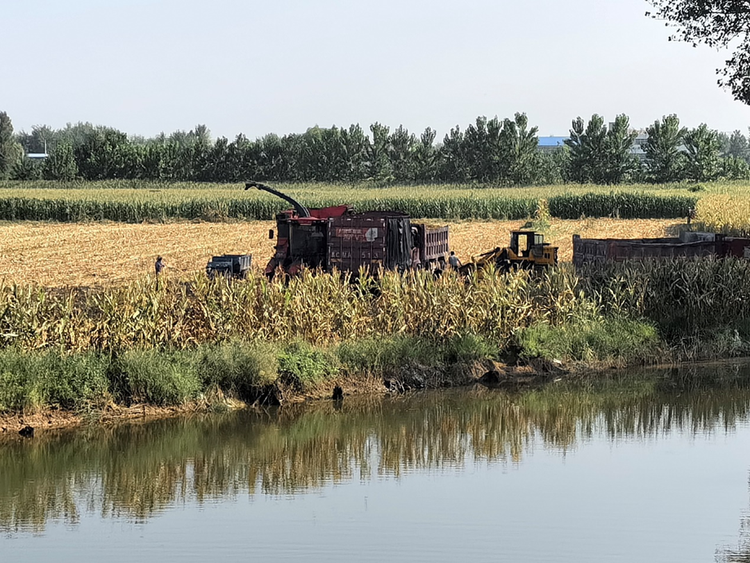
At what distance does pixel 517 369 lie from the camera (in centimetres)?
2469

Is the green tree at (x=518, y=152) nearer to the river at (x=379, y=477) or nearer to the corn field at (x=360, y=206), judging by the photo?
the corn field at (x=360, y=206)

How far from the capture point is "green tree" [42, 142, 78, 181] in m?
101

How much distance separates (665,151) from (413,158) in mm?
24077

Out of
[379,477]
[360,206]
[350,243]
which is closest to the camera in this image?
[379,477]

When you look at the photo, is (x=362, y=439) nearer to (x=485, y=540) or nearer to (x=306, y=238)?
(x=485, y=540)

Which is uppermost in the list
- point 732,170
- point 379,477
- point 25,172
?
point 25,172

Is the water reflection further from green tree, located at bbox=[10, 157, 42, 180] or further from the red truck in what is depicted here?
green tree, located at bbox=[10, 157, 42, 180]

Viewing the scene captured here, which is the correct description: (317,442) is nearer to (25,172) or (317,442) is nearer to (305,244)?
(305,244)

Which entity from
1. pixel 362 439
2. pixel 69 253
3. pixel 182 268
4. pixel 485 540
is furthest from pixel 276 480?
pixel 69 253

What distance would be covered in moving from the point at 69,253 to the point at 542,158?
225 feet

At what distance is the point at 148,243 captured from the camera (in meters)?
51.7

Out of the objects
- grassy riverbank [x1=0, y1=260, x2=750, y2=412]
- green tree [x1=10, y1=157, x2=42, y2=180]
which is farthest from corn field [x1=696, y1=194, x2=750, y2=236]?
green tree [x1=10, y1=157, x2=42, y2=180]

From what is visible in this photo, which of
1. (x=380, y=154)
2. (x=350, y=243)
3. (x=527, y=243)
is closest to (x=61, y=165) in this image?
(x=380, y=154)

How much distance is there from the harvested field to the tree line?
1550 inches
